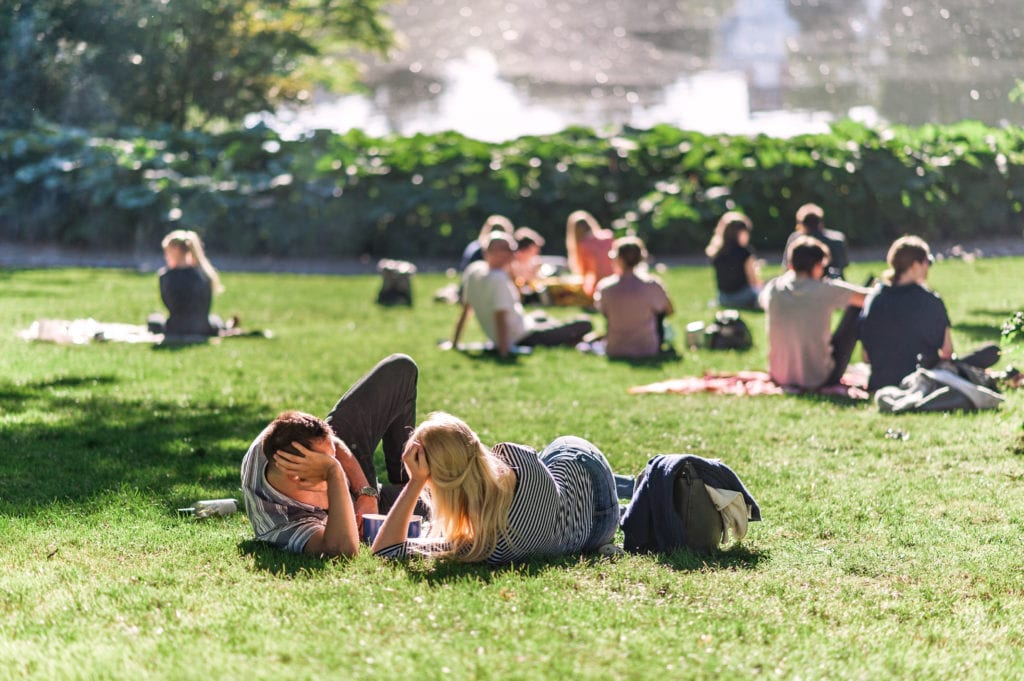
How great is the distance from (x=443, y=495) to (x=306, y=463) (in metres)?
0.64

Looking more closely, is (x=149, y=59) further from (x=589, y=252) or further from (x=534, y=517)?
(x=534, y=517)

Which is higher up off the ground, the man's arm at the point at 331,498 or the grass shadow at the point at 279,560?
the man's arm at the point at 331,498

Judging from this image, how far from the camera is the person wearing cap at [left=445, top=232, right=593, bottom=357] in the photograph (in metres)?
12.9

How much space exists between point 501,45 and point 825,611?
50.5 meters

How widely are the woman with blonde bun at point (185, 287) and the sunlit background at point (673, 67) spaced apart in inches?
661

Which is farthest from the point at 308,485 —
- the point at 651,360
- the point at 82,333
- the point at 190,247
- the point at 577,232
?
the point at 577,232

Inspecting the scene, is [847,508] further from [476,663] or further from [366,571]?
[476,663]

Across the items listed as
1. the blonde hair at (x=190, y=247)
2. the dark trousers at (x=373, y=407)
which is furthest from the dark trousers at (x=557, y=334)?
the dark trousers at (x=373, y=407)

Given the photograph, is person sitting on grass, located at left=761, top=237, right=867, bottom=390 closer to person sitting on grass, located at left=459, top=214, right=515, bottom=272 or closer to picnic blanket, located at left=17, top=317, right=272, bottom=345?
person sitting on grass, located at left=459, top=214, right=515, bottom=272

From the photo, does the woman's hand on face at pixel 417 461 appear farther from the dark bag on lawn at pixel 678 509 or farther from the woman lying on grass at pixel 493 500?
the dark bag on lawn at pixel 678 509

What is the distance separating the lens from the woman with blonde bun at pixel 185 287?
1281cm

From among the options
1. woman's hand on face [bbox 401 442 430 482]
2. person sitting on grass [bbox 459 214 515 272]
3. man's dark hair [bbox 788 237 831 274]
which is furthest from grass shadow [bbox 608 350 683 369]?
woman's hand on face [bbox 401 442 430 482]

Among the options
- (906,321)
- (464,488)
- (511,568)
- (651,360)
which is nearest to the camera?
(464,488)

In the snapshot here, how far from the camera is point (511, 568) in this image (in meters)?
5.80
